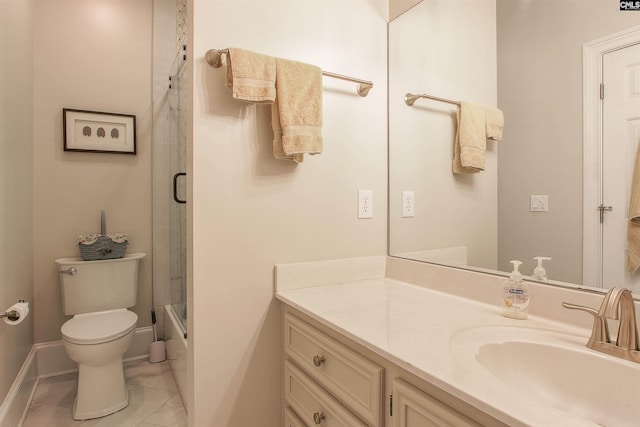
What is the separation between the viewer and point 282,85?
122 cm

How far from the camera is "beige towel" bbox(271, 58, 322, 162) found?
121cm

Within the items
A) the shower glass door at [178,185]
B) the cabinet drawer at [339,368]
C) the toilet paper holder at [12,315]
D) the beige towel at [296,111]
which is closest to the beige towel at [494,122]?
the beige towel at [296,111]

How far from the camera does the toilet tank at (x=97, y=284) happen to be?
2.17 metres

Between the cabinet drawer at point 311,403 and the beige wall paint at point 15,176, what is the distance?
1297mm

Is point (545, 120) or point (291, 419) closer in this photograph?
point (545, 120)

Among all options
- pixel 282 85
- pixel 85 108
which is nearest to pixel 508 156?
pixel 282 85

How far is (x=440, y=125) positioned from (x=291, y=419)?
4.29 ft

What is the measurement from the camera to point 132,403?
77.4 inches

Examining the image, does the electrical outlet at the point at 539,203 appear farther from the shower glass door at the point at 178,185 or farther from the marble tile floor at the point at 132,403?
the marble tile floor at the point at 132,403

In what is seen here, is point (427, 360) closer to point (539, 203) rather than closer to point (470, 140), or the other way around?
point (539, 203)

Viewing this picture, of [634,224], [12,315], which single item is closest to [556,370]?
[634,224]

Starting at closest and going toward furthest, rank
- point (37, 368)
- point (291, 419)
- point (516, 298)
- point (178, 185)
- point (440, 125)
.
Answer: point (516, 298) → point (291, 419) → point (440, 125) → point (37, 368) → point (178, 185)

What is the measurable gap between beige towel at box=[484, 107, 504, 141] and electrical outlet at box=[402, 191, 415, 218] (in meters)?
0.43

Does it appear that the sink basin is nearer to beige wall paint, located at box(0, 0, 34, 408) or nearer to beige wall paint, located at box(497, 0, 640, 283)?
beige wall paint, located at box(497, 0, 640, 283)
